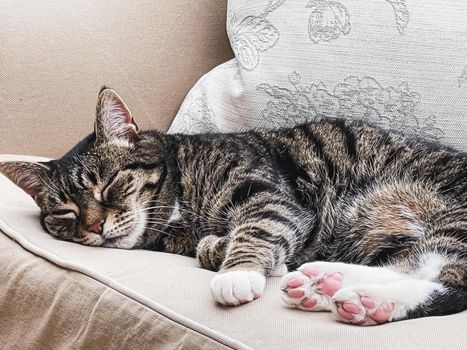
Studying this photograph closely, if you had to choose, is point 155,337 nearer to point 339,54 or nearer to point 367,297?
point 367,297

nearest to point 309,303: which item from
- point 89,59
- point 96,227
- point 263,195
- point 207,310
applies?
point 207,310

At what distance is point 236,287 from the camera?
1052 mm

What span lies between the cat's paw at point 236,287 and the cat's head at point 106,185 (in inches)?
14.2

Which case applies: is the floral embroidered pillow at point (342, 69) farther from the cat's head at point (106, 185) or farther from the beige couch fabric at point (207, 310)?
the beige couch fabric at point (207, 310)

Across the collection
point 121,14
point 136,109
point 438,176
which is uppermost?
point 121,14

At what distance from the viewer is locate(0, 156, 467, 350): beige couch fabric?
929 millimetres

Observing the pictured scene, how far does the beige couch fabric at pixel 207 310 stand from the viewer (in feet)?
3.05

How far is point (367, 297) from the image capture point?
1.03 meters

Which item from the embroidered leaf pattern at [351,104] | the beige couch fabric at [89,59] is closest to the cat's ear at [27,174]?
the beige couch fabric at [89,59]

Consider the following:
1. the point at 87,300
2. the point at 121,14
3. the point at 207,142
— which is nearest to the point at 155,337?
the point at 87,300

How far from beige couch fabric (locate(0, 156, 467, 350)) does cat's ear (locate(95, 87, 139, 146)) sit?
0.26 m

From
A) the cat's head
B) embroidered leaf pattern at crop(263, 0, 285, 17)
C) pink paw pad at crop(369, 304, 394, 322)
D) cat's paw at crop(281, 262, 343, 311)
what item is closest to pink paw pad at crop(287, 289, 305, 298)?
cat's paw at crop(281, 262, 343, 311)

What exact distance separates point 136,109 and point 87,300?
764 mm

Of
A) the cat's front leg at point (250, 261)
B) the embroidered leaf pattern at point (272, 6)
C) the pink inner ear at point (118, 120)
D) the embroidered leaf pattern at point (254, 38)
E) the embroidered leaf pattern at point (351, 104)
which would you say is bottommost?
the cat's front leg at point (250, 261)
